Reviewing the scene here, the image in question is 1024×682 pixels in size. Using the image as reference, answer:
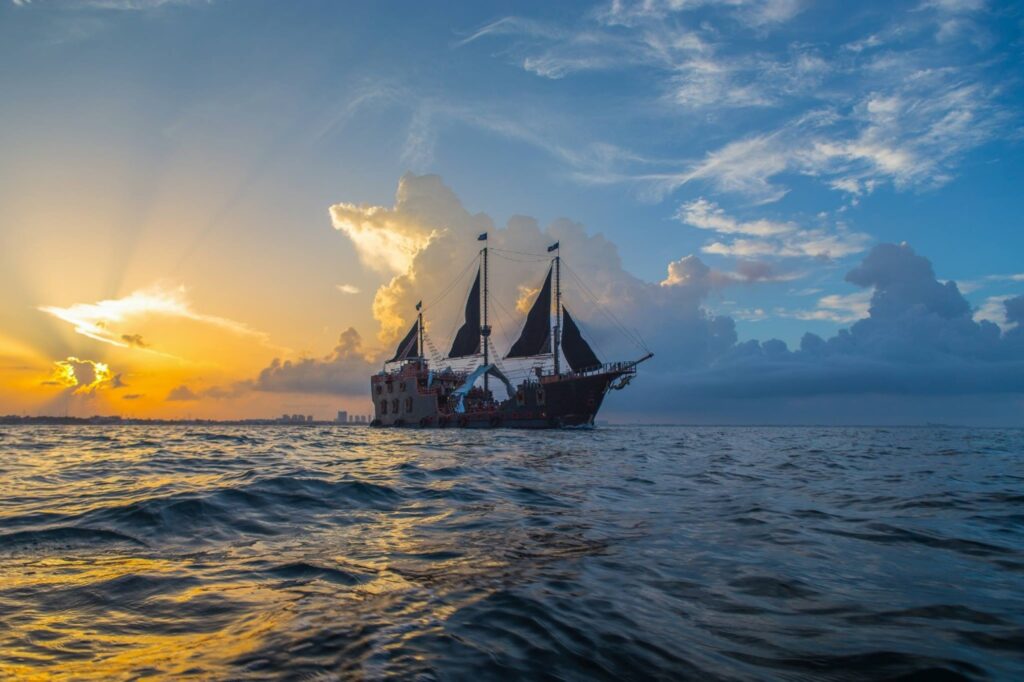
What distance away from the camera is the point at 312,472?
14.8 m

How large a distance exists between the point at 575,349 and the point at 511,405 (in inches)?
416

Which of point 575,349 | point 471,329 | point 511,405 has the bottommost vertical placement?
point 511,405

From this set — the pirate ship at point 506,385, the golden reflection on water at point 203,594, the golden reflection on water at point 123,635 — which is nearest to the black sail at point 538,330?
the pirate ship at point 506,385

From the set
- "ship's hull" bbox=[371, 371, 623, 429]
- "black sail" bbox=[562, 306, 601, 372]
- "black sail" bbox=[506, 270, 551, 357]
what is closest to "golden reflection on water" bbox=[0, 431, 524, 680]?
"ship's hull" bbox=[371, 371, 623, 429]

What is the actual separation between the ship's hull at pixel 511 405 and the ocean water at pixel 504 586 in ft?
168

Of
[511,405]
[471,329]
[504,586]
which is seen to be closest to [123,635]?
[504,586]

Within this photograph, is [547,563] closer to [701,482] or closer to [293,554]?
[293,554]

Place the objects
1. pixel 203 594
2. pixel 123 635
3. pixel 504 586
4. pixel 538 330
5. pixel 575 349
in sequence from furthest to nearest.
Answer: pixel 538 330, pixel 575 349, pixel 504 586, pixel 203 594, pixel 123 635

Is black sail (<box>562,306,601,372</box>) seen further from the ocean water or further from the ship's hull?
the ocean water

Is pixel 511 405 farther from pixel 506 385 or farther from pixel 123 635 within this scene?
pixel 123 635

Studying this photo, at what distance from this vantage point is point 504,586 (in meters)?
4.97

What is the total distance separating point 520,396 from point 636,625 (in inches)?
2422

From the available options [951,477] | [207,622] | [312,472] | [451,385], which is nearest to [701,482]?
[951,477]

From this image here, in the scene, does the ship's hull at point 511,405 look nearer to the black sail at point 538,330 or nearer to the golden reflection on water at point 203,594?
the black sail at point 538,330
